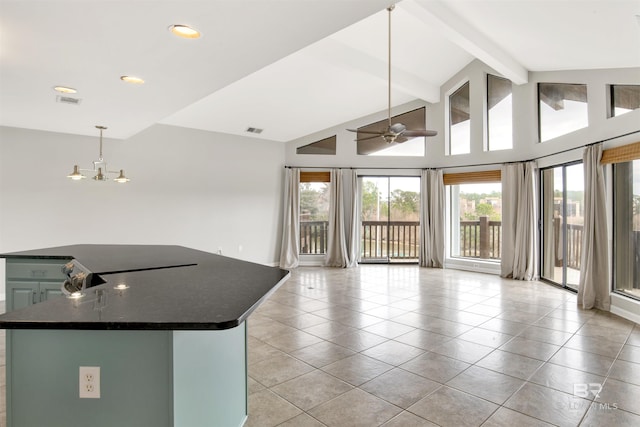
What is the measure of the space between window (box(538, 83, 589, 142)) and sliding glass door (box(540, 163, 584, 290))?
0.58 metres

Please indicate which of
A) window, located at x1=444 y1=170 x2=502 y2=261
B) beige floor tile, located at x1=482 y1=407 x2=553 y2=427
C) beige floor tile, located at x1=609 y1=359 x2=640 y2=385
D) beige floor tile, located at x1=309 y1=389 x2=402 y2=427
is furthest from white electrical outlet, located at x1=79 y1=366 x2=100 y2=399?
window, located at x1=444 y1=170 x2=502 y2=261

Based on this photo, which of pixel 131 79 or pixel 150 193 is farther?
pixel 150 193

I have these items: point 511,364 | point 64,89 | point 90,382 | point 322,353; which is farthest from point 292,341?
point 64,89

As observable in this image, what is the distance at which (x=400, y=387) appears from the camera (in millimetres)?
2609

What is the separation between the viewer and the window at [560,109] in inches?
204

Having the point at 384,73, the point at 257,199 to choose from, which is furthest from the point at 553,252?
the point at 257,199

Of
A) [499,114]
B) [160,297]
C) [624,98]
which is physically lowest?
[160,297]

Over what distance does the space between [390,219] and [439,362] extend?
5374 millimetres

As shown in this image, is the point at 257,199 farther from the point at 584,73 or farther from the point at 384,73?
the point at 584,73

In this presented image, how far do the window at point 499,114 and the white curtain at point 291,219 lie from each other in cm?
395

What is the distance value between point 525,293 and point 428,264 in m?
2.50

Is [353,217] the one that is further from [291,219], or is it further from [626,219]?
[626,219]

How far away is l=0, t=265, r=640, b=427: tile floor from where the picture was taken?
228 cm

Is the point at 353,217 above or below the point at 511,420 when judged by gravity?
above
